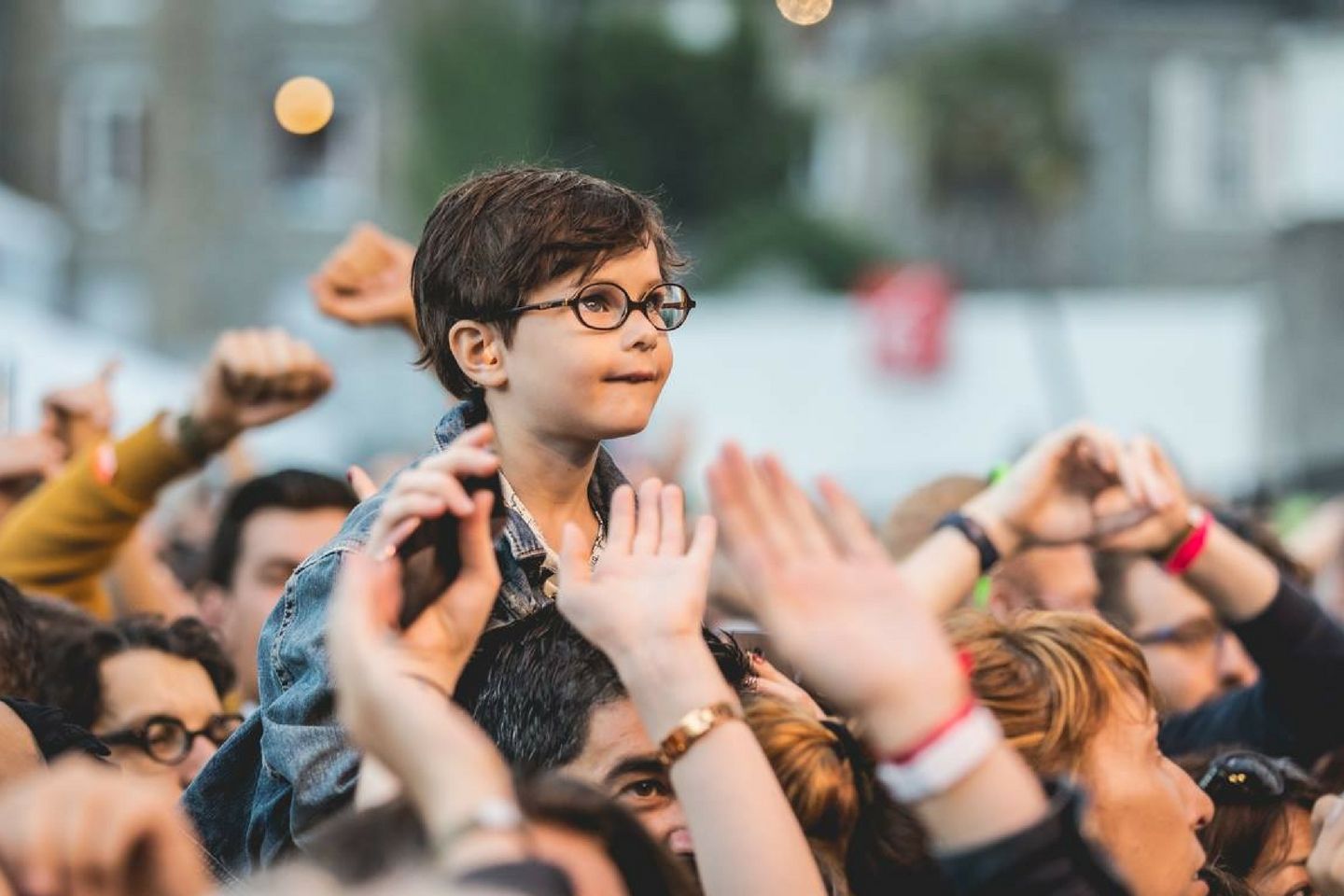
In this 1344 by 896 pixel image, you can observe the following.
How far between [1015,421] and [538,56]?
1945 centimetres

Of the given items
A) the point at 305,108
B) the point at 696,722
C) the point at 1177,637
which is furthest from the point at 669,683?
the point at 305,108

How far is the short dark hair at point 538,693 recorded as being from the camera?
2.63 metres

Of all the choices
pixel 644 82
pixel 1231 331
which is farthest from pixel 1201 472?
pixel 644 82

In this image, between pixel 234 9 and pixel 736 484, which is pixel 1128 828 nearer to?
pixel 736 484

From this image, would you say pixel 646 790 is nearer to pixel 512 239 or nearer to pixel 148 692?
pixel 512 239

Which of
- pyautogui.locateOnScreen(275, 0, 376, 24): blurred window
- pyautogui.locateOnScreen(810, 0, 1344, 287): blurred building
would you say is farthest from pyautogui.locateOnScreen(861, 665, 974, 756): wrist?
pyautogui.locateOnScreen(275, 0, 376, 24): blurred window

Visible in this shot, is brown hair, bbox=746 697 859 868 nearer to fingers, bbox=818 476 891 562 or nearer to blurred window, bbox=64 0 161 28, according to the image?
fingers, bbox=818 476 891 562

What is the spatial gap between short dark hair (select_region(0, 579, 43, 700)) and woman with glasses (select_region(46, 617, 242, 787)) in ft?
0.97

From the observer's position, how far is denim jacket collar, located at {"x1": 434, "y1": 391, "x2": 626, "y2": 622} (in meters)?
2.74

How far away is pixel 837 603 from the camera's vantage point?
204 centimetres

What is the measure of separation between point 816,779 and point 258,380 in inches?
67.0

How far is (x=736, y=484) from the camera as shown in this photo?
6.91ft

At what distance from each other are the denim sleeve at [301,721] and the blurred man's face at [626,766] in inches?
11.6

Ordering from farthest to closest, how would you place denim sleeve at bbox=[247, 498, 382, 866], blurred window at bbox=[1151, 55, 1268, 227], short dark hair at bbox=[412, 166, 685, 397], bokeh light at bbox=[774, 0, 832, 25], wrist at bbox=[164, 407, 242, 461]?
blurred window at bbox=[1151, 55, 1268, 227] < bokeh light at bbox=[774, 0, 832, 25] < wrist at bbox=[164, 407, 242, 461] < short dark hair at bbox=[412, 166, 685, 397] < denim sleeve at bbox=[247, 498, 382, 866]
